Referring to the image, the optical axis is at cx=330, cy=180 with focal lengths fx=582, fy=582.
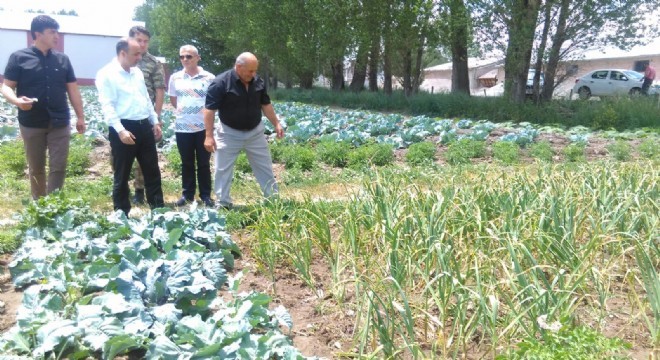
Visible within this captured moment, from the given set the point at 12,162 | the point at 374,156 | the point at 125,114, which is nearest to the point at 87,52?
the point at 12,162

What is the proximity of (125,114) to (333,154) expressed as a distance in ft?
14.8

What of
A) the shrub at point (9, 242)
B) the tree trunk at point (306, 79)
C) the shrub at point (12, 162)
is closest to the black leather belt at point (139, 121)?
the shrub at point (9, 242)

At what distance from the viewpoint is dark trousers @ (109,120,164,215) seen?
5.20 m

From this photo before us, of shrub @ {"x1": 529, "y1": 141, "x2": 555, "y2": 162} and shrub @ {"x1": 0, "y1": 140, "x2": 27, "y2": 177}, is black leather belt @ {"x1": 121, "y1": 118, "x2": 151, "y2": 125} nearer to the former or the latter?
shrub @ {"x1": 0, "y1": 140, "x2": 27, "y2": 177}

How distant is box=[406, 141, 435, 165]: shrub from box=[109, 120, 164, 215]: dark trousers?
474 cm

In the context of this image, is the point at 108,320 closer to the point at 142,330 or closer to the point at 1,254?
the point at 142,330

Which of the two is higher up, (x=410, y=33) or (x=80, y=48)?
(x=80, y=48)

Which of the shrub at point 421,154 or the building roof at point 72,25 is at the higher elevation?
the building roof at point 72,25

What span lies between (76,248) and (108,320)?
1335mm

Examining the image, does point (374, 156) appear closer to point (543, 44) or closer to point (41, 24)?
point (41, 24)

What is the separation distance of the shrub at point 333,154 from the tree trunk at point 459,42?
1006cm

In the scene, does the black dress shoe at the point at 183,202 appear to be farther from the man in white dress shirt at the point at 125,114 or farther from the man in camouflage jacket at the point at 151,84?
the man in white dress shirt at the point at 125,114

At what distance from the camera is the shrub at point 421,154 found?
365 inches

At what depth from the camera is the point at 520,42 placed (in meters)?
16.5
